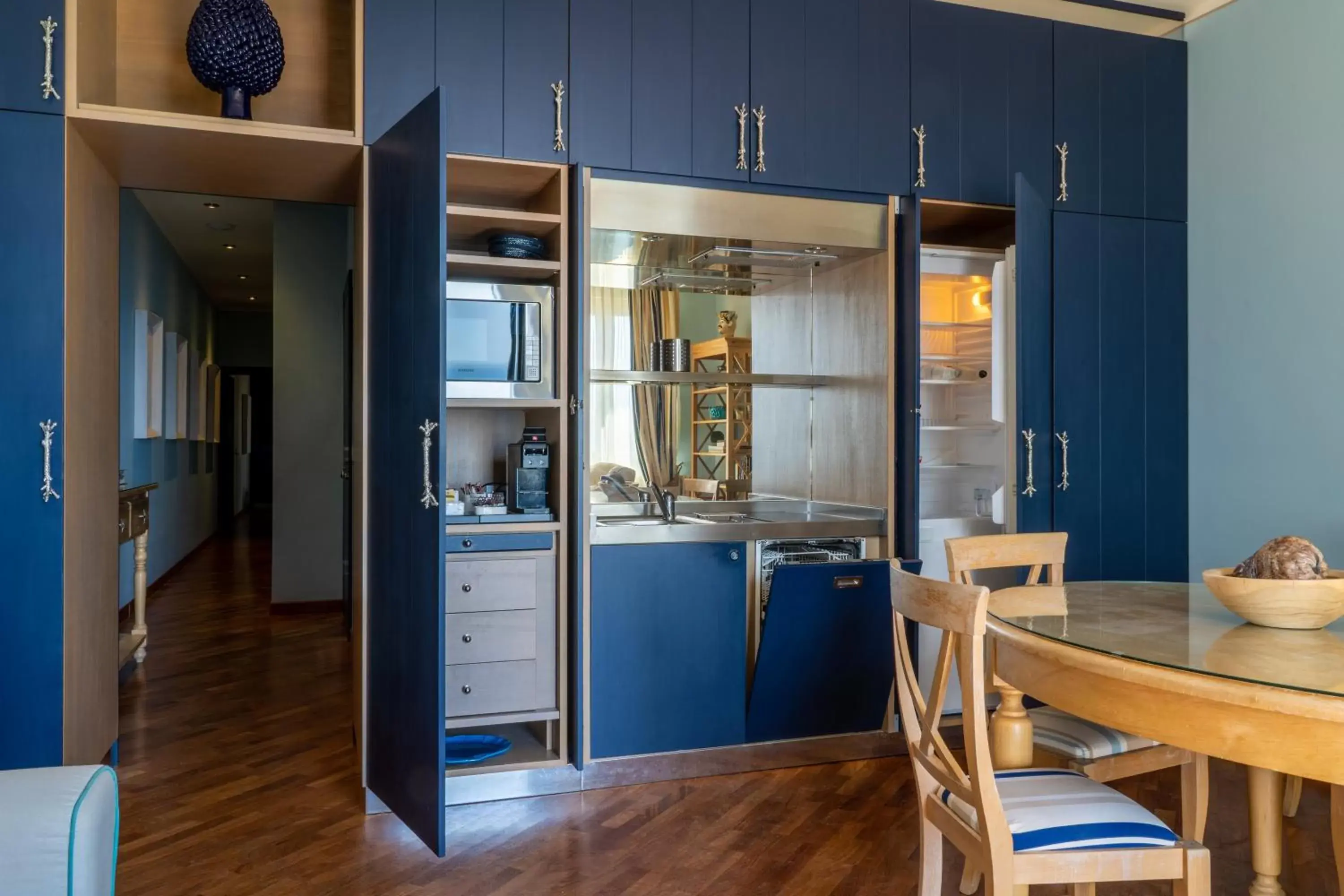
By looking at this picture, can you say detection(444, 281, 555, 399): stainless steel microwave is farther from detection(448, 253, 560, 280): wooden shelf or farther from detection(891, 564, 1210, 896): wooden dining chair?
detection(891, 564, 1210, 896): wooden dining chair

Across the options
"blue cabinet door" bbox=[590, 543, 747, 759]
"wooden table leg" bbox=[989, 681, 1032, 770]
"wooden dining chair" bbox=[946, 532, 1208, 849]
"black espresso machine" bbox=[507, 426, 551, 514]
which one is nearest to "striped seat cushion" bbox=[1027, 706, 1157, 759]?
"wooden dining chair" bbox=[946, 532, 1208, 849]

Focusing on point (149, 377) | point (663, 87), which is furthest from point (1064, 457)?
point (149, 377)

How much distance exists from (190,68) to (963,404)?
3.51 meters

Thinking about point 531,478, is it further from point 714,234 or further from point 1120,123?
point 1120,123

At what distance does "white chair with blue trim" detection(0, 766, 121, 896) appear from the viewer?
1498mm

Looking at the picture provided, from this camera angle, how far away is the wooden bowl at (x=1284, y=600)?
6.69 feet

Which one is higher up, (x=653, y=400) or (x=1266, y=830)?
(x=653, y=400)

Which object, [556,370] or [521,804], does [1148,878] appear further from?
[556,370]

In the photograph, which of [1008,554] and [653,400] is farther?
[653,400]

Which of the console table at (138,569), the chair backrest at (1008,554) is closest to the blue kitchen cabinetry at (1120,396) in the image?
the chair backrest at (1008,554)

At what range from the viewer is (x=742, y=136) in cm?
373

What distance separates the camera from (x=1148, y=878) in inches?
72.6

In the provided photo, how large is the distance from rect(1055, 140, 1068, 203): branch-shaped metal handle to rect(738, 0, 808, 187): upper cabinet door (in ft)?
4.00

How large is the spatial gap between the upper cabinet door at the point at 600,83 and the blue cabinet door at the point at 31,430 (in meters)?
1.62
